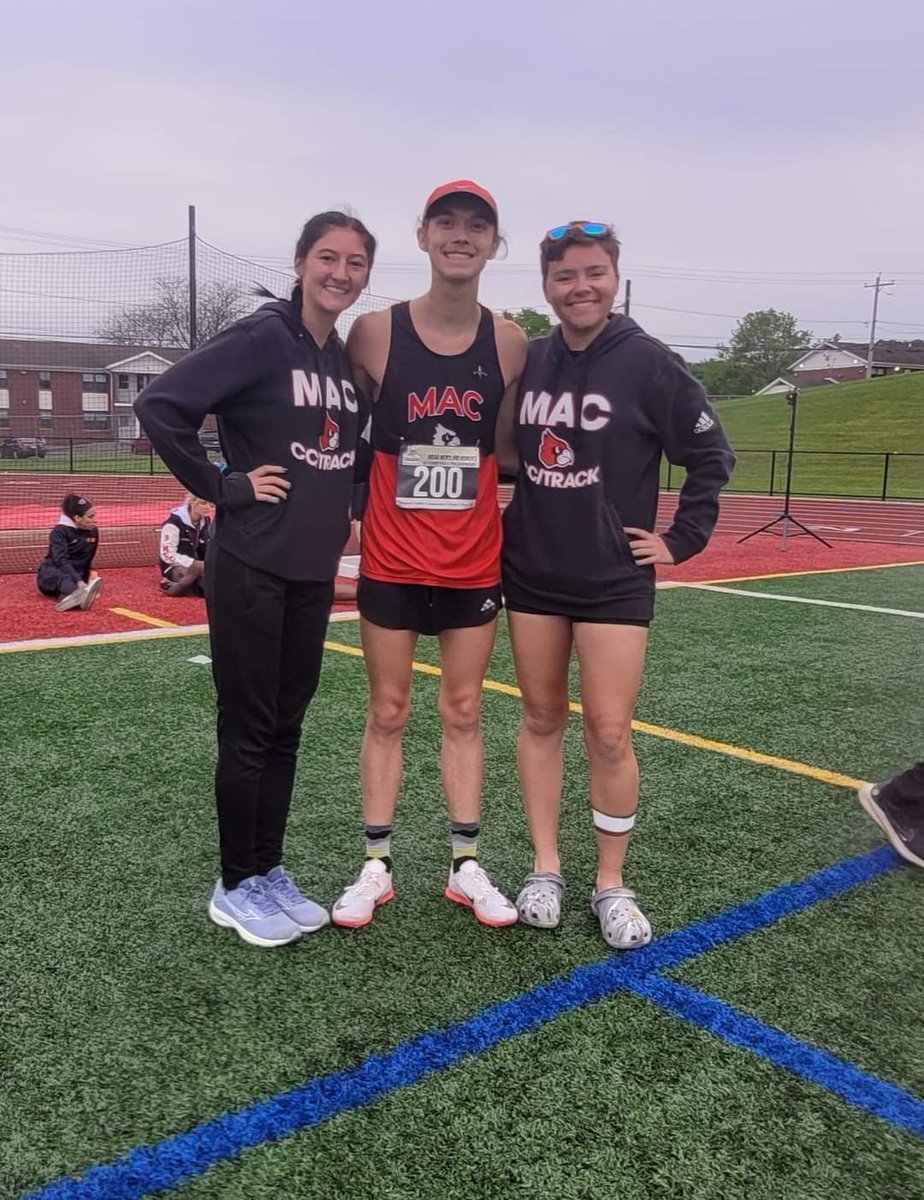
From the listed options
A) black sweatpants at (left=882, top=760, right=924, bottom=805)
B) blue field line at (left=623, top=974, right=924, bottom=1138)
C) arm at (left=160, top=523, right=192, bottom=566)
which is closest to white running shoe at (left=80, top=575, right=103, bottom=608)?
arm at (left=160, top=523, right=192, bottom=566)

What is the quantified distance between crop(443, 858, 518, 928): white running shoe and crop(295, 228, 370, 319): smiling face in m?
1.75

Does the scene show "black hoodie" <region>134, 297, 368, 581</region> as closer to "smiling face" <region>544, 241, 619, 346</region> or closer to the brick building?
"smiling face" <region>544, 241, 619, 346</region>

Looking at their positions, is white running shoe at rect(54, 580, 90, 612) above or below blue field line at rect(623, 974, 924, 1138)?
below

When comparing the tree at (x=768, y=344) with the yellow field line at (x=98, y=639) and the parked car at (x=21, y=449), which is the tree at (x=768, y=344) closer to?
the parked car at (x=21, y=449)

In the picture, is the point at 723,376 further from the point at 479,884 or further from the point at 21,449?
the point at 479,884

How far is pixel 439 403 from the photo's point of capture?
114 inches

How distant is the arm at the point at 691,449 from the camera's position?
2.83 metres

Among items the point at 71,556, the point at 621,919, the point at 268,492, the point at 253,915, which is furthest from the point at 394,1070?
the point at 71,556

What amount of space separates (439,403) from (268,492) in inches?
22.3

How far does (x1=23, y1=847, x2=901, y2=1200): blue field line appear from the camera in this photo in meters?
1.92

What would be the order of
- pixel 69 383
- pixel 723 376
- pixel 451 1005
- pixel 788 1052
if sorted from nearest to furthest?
pixel 788 1052
pixel 451 1005
pixel 69 383
pixel 723 376

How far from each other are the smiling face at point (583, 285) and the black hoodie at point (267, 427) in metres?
0.66

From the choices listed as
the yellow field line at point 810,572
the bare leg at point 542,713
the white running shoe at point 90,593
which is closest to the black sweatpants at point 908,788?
the bare leg at point 542,713

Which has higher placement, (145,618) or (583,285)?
(583,285)
